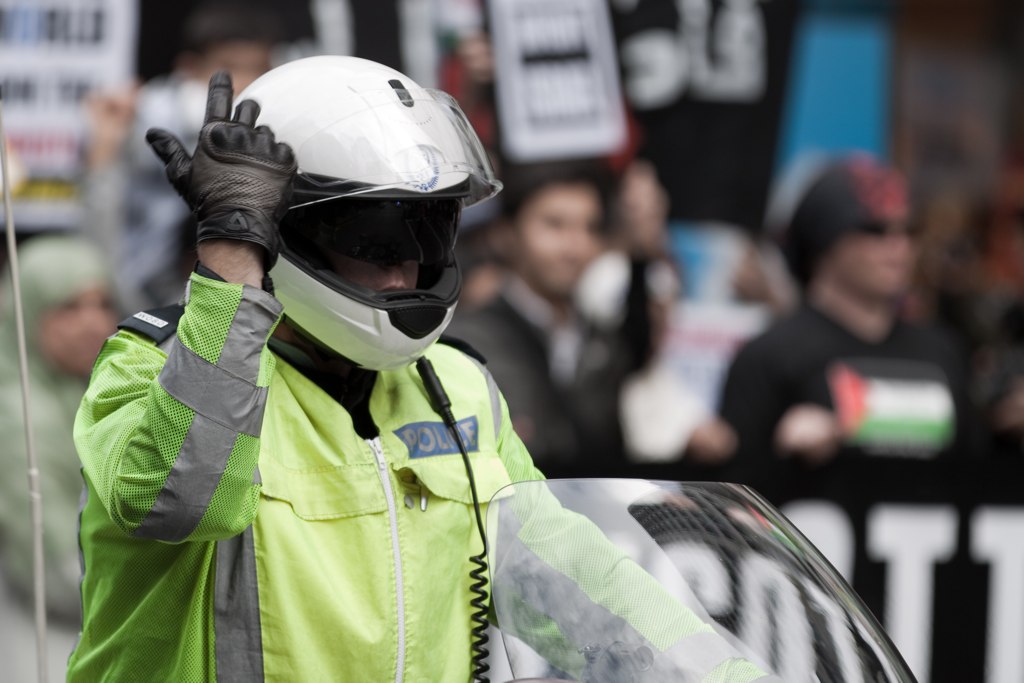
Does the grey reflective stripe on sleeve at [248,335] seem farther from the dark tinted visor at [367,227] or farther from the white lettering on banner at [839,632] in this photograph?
the white lettering on banner at [839,632]

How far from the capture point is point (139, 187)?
5793 millimetres

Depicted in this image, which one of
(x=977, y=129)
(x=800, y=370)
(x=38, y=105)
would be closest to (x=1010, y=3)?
(x=977, y=129)

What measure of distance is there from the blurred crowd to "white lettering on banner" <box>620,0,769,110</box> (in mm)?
661

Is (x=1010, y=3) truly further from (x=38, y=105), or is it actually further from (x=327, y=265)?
(x=327, y=265)

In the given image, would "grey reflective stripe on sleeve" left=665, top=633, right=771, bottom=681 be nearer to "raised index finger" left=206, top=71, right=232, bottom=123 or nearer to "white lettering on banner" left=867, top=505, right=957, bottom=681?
"raised index finger" left=206, top=71, right=232, bottom=123

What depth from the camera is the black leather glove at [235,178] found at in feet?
6.85

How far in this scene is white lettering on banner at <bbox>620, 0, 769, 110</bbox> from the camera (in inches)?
288

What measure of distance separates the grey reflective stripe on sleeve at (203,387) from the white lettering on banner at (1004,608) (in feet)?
11.7

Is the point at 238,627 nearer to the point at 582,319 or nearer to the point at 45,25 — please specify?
the point at 582,319

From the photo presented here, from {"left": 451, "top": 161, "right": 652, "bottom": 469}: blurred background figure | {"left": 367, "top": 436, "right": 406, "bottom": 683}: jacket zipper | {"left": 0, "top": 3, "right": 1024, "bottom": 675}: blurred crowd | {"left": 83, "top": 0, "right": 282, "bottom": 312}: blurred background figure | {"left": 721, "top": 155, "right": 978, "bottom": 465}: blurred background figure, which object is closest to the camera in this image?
{"left": 367, "top": 436, "right": 406, "bottom": 683}: jacket zipper

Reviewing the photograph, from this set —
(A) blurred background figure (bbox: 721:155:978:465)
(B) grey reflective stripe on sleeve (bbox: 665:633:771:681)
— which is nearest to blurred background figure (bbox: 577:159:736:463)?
(A) blurred background figure (bbox: 721:155:978:465)

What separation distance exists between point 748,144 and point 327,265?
5507mm

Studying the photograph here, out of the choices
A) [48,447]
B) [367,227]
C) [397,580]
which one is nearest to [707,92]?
[48,447]

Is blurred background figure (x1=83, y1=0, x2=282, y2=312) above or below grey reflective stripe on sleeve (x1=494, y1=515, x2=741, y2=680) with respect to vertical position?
below
